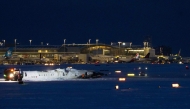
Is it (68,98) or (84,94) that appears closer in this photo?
(68,98)

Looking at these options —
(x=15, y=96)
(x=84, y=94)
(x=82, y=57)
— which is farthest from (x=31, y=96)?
(x=82, y=57)

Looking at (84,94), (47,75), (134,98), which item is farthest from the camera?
(47,75)

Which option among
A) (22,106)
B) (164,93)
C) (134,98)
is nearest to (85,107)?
(22,106)

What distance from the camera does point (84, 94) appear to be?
36188 millimetres

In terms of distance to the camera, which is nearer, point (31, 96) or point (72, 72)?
point (31, 96)

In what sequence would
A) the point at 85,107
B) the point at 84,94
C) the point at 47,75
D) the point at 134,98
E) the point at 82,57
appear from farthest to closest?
the point at 82,57, the point at 47,75, the point at 84,94, the point at 134,98, the point at 85,107

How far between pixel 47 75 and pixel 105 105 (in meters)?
30.7

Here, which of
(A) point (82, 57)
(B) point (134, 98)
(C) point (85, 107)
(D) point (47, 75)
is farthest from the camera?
(A) point (82, 57)

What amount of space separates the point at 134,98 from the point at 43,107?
23.6 ft

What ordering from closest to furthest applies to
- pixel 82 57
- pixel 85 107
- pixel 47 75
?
pixel 85 107, pixel 47 75, pixel 82 57

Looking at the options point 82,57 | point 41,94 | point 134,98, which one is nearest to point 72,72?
point 41,94

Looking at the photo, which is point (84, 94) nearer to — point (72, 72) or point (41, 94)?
point (41, 94)

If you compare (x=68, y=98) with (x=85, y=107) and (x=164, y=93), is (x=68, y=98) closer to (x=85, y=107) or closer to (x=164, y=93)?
(x=85, y=107)

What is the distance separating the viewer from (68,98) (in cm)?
3316
